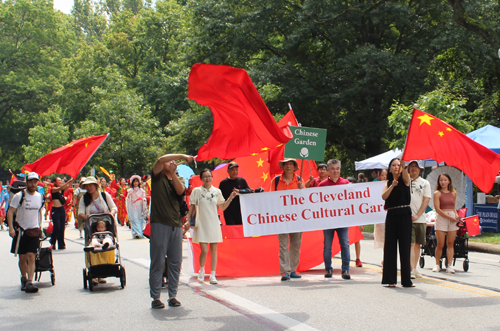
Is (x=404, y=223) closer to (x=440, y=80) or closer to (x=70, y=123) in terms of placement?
(x=440, y=80)

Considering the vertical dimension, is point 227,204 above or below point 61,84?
below

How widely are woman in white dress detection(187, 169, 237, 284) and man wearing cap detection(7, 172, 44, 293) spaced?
2.27 m

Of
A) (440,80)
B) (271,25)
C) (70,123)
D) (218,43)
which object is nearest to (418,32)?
(440,80)

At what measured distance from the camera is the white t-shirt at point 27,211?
895cm

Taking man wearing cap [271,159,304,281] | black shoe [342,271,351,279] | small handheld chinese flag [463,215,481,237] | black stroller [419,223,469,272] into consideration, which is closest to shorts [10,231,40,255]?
man wearing cap [271,159,304,281]

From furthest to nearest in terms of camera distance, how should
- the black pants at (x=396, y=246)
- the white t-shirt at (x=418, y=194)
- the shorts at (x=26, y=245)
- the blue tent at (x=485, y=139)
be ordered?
1. the blue tent at (x=485, y=139)
2. the white t-shirt at (x=418, y=194)
3. the shorts at (x=26, y=245)
4. the black pants at (x=396, y=246)

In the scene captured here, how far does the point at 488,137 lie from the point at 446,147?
9.14 m

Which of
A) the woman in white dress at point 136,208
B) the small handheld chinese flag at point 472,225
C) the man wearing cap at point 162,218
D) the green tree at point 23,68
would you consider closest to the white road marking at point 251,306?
the man wearing cap at point 162,218

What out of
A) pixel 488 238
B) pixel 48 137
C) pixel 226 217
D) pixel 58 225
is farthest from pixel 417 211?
pixel 48 137

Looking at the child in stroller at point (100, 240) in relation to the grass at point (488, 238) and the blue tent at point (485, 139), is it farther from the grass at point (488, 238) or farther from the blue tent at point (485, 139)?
the blue tent at point (485, 139)

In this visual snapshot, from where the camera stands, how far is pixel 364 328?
6.15m

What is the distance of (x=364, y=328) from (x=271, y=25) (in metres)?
24.8

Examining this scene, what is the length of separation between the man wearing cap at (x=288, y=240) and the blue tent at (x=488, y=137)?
8.61m

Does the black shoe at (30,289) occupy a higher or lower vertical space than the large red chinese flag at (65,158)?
lower
